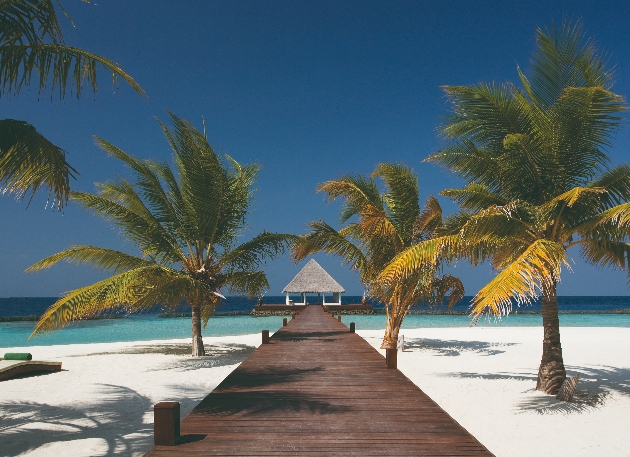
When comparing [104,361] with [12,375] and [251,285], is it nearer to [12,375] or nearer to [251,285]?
[12,375]

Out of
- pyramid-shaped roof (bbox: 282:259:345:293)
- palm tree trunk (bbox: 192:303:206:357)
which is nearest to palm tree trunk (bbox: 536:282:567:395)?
palm tree trunk (bbox: 192:303:206:357)

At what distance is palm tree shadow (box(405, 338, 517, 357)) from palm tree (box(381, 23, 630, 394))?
294 inches

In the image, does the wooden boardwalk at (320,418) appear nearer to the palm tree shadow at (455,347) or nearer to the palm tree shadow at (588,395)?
the palm tree shadow at (588,395)

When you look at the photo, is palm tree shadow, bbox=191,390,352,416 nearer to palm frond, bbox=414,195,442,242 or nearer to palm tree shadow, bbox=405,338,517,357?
palm frond, bbox=414,195,442,242

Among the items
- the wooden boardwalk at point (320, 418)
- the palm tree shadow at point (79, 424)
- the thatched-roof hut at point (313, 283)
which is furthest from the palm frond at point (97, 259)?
the thatched-roof hut at point (313, 283)

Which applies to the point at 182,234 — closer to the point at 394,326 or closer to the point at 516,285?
the point at 394,326

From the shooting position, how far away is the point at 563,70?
328 inches

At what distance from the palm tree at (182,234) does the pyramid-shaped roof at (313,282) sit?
22136 mm

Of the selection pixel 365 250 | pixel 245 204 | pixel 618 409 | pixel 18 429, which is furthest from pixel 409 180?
pixel 18 429

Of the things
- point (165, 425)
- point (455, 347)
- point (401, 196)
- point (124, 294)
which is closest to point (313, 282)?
point (455, 347)

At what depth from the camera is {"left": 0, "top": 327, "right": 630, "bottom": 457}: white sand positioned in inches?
250

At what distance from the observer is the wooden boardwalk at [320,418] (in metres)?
3.87

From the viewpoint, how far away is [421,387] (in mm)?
9984

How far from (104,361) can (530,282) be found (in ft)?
42.0
